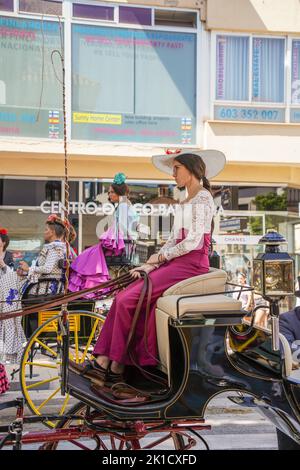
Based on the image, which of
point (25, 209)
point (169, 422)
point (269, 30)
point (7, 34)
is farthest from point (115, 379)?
point (269, 30)

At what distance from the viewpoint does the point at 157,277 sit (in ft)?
11.4

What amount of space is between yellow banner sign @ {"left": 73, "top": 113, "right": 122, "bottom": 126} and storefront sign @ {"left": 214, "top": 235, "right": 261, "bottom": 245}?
11.0 ft

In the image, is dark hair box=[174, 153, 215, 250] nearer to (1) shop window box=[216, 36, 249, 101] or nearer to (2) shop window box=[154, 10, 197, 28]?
(1) shop window box=[216, 36, 249, 101]

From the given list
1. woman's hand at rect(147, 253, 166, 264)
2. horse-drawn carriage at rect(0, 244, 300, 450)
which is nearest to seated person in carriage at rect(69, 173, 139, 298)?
woman's hand at rect(147, 253, 166, 264)

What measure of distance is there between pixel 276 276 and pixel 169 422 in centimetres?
100

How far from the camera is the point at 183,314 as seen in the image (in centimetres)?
300

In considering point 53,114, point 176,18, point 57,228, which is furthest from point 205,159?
point 176,18

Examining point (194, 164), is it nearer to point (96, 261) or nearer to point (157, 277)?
point (157, 277)

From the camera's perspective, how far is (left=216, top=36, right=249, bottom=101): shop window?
12.1m

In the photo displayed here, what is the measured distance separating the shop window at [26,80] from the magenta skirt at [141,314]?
8438mm

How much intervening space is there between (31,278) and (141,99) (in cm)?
703

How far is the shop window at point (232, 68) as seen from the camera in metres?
12.1

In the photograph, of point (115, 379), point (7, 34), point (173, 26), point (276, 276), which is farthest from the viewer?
point (173, 26)
